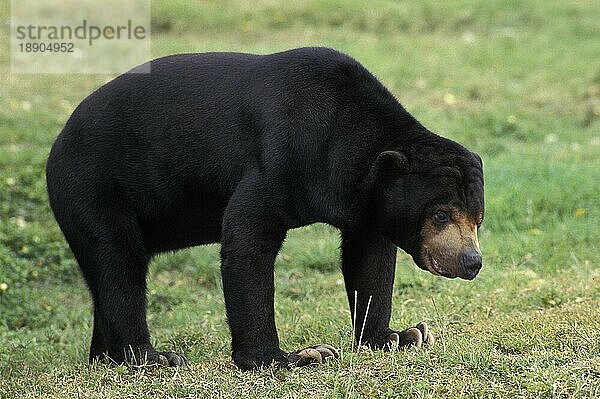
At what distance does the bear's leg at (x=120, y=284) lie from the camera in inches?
222

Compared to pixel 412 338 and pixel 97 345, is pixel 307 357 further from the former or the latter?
pixel 97 345

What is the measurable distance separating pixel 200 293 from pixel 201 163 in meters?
2.84

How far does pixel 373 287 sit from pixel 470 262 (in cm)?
95

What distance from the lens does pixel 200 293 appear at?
8.15 m

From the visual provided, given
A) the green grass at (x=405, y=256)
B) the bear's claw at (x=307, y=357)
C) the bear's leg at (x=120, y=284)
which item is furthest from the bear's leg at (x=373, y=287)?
the bear's leg at (x=120, y=284)

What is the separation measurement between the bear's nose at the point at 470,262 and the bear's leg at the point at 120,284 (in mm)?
1636

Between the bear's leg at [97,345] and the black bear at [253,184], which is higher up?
the black bear at [253,184]

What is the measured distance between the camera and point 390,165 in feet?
16.3

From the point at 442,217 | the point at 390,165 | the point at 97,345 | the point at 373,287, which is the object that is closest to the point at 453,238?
the point at 442,217

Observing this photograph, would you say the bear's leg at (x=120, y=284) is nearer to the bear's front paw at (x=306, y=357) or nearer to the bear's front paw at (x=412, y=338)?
the bear's front paw at (x=306, y=357)

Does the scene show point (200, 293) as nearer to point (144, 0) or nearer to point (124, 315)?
point (124, 315)

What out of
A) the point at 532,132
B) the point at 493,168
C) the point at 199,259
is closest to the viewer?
the point at 199,259

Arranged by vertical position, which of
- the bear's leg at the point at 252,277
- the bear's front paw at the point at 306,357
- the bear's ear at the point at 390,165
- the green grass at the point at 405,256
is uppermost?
the bear's ear at the point at 390,165

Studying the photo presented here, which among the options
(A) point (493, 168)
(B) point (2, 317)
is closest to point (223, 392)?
(B) point (2, 317)
